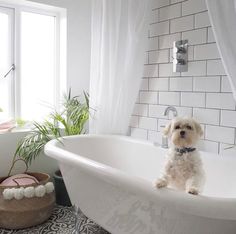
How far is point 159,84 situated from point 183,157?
1.14 m

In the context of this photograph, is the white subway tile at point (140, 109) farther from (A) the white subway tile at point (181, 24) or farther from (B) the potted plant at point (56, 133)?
(A) the white subway tile at point (181, 24)

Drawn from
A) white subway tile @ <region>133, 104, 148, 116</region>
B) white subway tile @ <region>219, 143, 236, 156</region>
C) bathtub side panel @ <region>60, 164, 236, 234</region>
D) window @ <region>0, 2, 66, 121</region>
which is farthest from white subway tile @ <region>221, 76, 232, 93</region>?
window @ <region>0, 2, 66, 121</region>

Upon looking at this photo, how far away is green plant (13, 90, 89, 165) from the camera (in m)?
2.55

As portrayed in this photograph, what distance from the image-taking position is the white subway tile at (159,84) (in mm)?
2502

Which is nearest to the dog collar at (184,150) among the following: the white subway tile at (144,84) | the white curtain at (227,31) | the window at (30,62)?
the white curtain at (227,31)

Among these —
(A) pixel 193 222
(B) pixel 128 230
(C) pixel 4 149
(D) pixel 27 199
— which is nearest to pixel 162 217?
(A) pixel 193 222

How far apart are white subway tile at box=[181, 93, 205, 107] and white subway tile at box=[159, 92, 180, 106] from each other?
5 centimetres

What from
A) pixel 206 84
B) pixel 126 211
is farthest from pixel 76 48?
pixel 126 211

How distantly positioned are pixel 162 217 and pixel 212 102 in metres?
1.09

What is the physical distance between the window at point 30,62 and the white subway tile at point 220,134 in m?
1.57

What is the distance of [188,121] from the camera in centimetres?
154

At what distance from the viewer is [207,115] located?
2176 millimetres

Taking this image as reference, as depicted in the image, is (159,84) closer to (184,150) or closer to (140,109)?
(140,109)

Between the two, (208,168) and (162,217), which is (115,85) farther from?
(162,217)
